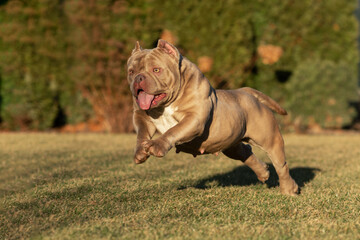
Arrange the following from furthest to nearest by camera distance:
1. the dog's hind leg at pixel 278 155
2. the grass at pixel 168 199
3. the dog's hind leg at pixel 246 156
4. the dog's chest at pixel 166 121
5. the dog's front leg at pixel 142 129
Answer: the dog's hind leg at pixel 246 156 < the dog's hind leg at pixel 278 155 < the dog's chest at pixel 166 121 < the dog's front leg at pixel 142 129 < the grass at pixel 168 199

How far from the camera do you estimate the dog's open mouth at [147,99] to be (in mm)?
4031

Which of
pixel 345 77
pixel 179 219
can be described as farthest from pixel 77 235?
pixel 345 77

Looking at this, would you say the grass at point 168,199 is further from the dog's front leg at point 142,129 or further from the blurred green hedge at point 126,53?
the blurred green hedge at point 126,53

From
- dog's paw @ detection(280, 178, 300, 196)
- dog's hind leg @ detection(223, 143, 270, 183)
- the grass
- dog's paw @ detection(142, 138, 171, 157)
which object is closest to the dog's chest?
dog's paw @ detection(142, 138, 171, 157)

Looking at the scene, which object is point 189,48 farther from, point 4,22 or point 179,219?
point 179,219

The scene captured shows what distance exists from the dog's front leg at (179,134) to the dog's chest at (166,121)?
0.21m

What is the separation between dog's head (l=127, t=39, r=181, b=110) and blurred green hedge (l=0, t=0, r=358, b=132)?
8.97m

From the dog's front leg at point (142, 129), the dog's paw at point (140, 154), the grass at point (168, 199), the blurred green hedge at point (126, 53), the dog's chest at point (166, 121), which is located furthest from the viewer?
the blurred green hedge at point (126, 53)

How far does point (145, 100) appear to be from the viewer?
404cm

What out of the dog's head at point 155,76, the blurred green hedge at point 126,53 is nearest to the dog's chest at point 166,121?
the dog's head at point 155,76

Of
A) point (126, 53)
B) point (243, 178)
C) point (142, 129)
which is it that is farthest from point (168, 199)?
point (126, 53)

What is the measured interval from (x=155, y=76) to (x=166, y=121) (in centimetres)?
52

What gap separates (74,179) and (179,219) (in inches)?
102

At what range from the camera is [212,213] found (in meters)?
4.19
